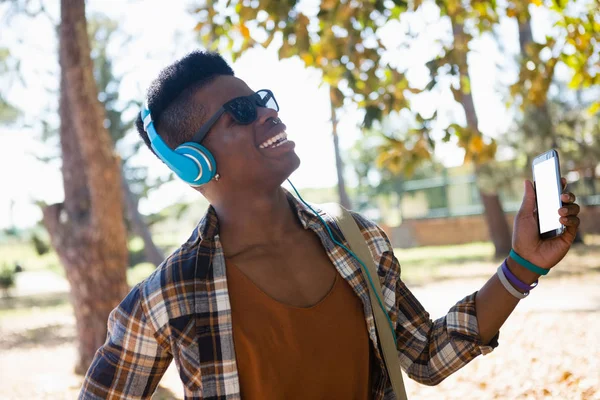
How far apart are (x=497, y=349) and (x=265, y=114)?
5.60 metres

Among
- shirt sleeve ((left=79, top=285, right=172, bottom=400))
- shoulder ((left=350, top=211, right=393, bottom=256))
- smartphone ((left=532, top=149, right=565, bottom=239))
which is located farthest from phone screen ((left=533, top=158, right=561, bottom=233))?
shirt sleeve ((left=79, top=285, right=172, bottom=400))

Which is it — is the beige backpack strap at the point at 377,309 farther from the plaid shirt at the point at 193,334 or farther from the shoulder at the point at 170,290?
the shoulder at the point at 170,290

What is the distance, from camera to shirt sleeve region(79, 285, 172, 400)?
1.99 m

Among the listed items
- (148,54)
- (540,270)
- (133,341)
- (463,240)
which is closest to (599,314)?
(540,270)

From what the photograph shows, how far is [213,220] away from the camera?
2.29 meters

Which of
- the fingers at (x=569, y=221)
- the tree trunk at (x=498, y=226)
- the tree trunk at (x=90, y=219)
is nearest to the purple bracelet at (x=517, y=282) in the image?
the fingers at (x=569, y=221)

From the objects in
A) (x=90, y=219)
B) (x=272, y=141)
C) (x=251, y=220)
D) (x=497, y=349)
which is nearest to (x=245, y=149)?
(x=272, y=141)

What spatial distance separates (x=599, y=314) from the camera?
8.30 m

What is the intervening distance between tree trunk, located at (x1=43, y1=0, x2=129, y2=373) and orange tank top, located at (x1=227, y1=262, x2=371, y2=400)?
5.89 metres

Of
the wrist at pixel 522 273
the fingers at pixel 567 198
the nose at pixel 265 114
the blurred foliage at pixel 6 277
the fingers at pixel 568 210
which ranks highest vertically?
the nose at pixel 265 114

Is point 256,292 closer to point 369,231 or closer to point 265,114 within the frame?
point 369,231

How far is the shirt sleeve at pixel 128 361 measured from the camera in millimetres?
1987

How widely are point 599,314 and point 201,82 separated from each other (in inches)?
293

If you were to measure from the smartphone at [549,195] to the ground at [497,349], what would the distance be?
9.58 ft
